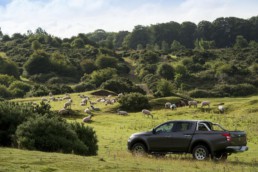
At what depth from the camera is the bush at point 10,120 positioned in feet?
73.9

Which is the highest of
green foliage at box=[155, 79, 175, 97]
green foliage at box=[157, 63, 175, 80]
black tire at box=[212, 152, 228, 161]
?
green foliage at box=[157, 63, 175, 80]

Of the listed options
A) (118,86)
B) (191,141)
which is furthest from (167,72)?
(191,141)

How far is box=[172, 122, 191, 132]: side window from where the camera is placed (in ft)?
74.9

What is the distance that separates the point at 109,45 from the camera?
166 meters

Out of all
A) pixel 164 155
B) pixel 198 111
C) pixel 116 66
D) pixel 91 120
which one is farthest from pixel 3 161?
pixel 116 66

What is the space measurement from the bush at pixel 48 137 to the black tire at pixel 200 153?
5472 mm

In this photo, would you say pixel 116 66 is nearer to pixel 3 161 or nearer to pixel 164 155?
pixel 164 155

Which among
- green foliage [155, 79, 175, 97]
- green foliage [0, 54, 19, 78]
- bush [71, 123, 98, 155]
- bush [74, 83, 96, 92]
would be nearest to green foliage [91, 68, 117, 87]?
bush [74, 83, 96, 92]

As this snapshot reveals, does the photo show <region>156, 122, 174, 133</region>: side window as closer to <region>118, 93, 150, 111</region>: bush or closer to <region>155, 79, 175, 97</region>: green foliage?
<region>118, 93, 150, 111</region>: bush

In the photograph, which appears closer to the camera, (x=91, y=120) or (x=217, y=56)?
(x=91, y=120)

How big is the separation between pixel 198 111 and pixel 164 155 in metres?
28.4

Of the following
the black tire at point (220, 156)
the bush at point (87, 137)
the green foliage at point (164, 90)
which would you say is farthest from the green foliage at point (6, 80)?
the black tire at point (220, 156)

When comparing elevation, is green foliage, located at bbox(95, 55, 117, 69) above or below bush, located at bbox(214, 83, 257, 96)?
above

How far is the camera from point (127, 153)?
24.1m
